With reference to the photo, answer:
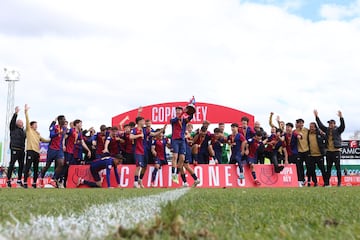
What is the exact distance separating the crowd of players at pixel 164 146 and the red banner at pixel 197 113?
10.7 m

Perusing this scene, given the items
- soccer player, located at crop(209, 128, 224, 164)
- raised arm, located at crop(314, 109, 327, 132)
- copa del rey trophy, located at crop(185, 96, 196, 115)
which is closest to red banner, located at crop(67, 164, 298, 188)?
soccer player, located at crop(209, 128, 224, 164)

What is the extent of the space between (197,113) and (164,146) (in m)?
12.7

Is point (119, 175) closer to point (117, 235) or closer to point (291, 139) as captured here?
point (291, 139)

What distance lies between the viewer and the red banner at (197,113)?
24734 millimetres

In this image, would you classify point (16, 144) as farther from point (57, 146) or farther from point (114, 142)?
point (114, 142)

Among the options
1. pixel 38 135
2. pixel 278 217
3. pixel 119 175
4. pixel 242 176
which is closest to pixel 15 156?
pixel 38 135

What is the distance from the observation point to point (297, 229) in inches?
76.7

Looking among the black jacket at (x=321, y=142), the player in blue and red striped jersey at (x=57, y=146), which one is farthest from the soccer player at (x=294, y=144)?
the player in blue and red striped jersey at (x=57, y=146)

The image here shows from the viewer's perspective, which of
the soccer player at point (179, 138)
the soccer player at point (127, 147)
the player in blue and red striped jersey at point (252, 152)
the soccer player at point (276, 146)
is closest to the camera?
the soccer player at point (179, 138)

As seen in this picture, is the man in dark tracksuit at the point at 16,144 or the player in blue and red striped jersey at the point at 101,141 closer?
the man in dark tracksuit at the point at 16,144

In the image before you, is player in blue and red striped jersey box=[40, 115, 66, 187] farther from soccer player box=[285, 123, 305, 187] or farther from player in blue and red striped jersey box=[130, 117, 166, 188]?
soccer player box=[285, 123, 305, 187]

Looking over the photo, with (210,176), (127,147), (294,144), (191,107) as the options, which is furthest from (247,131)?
(191,107)

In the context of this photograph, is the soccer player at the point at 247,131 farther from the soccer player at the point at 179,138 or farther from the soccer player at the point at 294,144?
the soccer player at the point at 179,138

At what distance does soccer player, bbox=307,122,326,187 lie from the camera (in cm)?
1170
